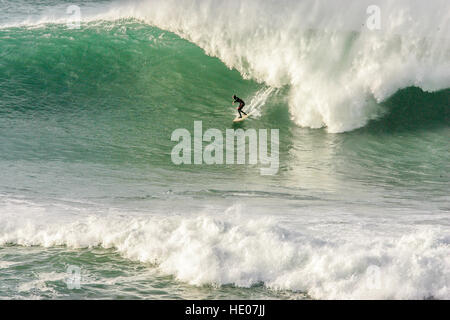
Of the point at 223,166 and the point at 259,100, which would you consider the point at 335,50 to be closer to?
the point at 259,100

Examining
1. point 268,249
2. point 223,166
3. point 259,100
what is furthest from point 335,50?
point 268,249

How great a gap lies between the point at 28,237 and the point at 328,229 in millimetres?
3912

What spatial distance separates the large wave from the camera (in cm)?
1309

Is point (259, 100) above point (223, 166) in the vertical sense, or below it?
above

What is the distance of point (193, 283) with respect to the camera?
236 inches

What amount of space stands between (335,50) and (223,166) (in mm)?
5111

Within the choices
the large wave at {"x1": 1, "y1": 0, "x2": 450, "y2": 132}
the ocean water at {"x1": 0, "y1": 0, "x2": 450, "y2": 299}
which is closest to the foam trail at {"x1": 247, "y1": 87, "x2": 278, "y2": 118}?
the ocean water at {"x1": 0, "y1": 0, "x2": 450, "y2": 299}

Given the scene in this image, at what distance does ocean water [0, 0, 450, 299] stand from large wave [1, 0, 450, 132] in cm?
4

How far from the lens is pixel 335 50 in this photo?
13703 millimetres

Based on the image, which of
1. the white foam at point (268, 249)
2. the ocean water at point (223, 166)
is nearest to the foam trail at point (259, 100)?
the ocean water at point (223, 166)

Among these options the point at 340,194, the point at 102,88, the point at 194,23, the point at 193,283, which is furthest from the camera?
the point at 194,23
